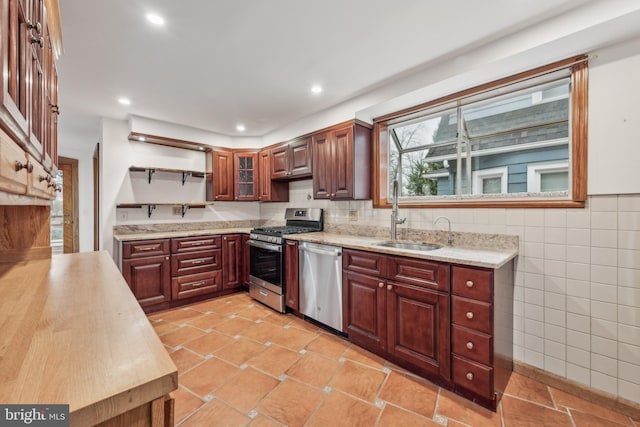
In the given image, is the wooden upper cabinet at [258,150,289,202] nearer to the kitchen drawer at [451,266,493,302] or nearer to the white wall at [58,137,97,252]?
the kitchen drawer at [451,266,493,302]

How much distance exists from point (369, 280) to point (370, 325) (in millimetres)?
385

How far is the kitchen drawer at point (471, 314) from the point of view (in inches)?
68.7

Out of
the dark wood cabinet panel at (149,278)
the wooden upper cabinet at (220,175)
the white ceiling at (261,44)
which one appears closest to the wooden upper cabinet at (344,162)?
the white ceiling at (261,44)

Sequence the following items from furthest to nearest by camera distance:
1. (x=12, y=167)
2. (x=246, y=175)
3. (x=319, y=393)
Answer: (x=246, y=175), (x=319, y=393), (x=12, y=167)

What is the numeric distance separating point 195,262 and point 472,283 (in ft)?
10.4

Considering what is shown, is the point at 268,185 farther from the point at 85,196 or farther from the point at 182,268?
the point at 85,196

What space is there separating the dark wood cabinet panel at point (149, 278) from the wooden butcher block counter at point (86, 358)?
2194 millimetres

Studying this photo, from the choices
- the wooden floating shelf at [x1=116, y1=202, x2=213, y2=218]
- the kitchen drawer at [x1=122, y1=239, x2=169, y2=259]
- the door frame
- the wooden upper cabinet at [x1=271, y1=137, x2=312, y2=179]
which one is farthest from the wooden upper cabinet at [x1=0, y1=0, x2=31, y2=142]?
the door frame

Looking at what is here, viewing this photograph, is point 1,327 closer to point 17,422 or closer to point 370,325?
point 17,422

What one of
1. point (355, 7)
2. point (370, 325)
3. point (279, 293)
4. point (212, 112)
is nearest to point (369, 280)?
point (370, 325)

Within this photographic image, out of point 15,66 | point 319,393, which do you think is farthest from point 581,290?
point 15,66

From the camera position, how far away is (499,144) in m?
2.40

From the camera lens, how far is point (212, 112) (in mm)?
3465

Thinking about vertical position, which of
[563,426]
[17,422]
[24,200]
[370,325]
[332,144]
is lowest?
[563,426]
